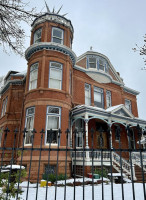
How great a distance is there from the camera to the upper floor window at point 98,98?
18.2 metres

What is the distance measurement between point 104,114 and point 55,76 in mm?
5144

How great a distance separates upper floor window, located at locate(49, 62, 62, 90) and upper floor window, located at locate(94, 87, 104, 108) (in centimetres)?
527

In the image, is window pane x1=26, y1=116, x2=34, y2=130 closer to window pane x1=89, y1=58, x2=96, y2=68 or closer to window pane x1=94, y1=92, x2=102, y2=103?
Answer: window pane x1=94, y1=92, x2=102, y2=103

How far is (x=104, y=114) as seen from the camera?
1478cm

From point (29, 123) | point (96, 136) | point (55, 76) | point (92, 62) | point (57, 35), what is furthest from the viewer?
point (92, 62)

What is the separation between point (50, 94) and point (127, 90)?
41.4 feet

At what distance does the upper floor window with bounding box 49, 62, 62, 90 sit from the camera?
14.1m

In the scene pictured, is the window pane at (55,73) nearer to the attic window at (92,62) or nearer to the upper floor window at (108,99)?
the attic window at (92,62)

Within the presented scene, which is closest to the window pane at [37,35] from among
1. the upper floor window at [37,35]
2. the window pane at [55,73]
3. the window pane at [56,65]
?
the upper floor window at [37,35]

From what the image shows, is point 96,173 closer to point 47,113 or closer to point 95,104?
point 47,113

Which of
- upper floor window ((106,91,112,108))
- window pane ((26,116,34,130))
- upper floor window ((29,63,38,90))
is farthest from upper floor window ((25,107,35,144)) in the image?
upper floor window ((106,91,112,108))

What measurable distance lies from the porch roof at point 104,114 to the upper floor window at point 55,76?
2.42 m

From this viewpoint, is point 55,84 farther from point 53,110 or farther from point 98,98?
point 98,98

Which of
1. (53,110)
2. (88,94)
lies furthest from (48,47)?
(88,94)
